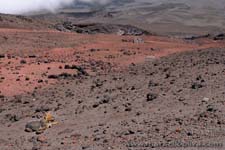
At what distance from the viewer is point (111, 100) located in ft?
45.2

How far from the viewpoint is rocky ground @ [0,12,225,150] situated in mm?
10359

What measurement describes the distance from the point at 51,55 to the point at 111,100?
1079 cm

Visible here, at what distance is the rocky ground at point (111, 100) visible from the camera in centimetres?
1036

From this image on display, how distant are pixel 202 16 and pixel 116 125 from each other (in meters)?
91.5

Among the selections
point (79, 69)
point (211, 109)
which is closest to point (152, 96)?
point (211, 109)

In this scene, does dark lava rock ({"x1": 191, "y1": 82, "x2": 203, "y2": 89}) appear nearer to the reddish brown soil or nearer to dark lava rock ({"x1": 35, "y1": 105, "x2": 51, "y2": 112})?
dark lava rock ({"x1": 35, "y1": 105, "x2": 51, "y2": 112})

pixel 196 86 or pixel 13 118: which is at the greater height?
pixel 196 86

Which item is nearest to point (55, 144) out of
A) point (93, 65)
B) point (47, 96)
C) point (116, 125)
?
point (116, 125)

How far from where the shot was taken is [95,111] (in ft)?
42.5

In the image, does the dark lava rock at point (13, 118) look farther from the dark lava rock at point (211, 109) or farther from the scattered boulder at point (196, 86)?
the dark lava rock at point (211, 109)

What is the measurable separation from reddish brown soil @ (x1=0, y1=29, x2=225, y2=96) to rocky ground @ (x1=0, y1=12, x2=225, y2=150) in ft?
0.13

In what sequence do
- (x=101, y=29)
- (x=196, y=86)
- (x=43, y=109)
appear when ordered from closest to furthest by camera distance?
(x=196, y=86) < (x=43, y=109) < (x=101, y=29)

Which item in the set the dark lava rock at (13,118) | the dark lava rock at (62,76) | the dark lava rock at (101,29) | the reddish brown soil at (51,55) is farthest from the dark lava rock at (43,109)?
the dark lava rock at (101,29)

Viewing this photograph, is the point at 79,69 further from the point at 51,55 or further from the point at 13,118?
the point at 13,118
